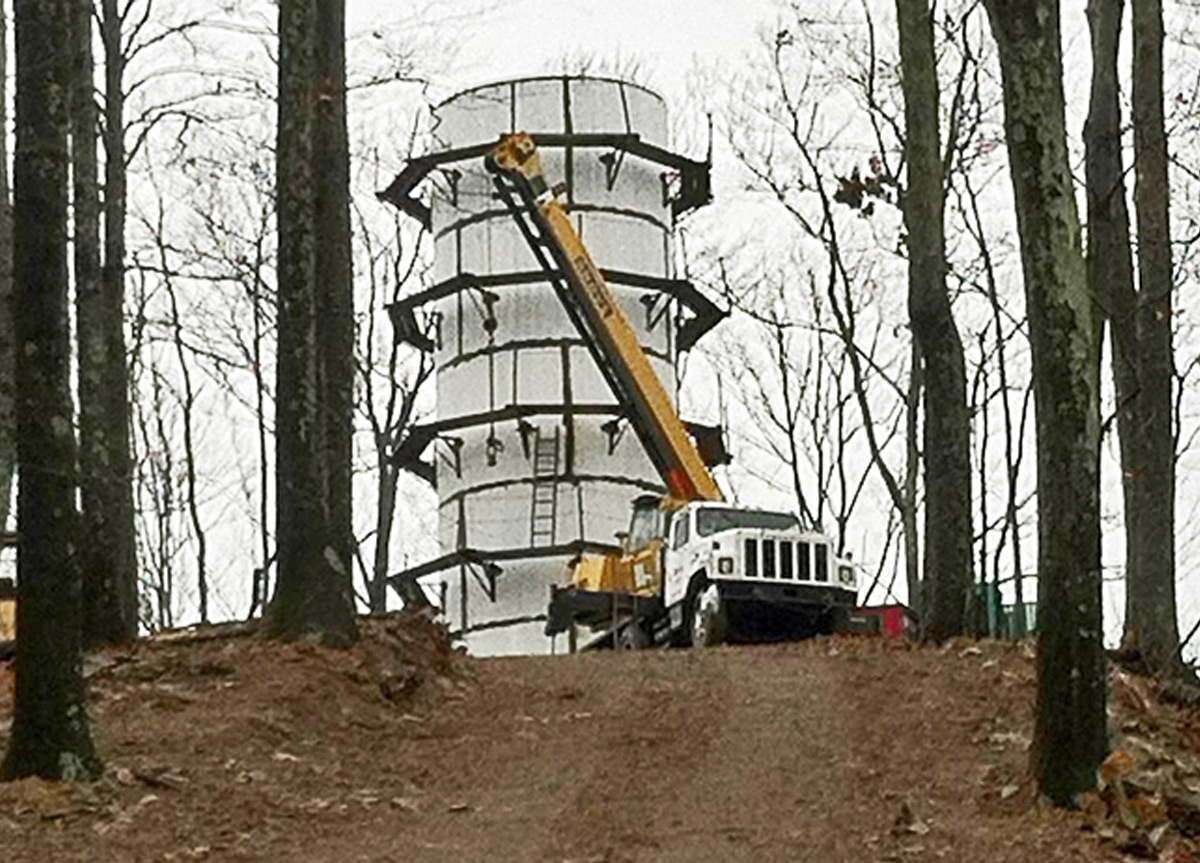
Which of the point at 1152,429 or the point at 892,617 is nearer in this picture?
the point at 1152,429

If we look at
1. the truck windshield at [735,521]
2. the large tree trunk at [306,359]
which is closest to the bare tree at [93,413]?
the large tree trunk at [306,359]

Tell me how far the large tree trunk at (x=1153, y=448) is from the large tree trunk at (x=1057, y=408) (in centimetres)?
515

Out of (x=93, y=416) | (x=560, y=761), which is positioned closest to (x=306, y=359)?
(x=93, y=416)

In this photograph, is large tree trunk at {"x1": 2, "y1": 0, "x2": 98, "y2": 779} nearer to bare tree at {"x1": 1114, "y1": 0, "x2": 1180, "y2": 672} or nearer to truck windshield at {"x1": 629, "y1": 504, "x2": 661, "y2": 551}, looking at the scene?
bare tree at {"x1": 1114, "y1": 0, "x2": 1180, "y2": 672}

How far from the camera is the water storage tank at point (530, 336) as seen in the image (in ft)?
124

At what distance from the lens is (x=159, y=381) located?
114ft

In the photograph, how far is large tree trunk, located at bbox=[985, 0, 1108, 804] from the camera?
10867 millimetres

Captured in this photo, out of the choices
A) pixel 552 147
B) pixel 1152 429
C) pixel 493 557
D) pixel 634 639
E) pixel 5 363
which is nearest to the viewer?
pixel 5 363

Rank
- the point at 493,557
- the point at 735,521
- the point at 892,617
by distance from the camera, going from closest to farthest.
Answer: the point at 735,521
the point at 892,617
the point at 493,557

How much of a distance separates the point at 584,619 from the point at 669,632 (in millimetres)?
2097

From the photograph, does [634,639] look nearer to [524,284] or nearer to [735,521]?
[735,521]

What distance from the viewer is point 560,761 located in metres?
13.3

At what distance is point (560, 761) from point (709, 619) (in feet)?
35.0

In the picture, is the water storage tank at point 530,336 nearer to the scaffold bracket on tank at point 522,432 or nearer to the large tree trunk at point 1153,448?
the scaffold bracket on tank at point 522,432
